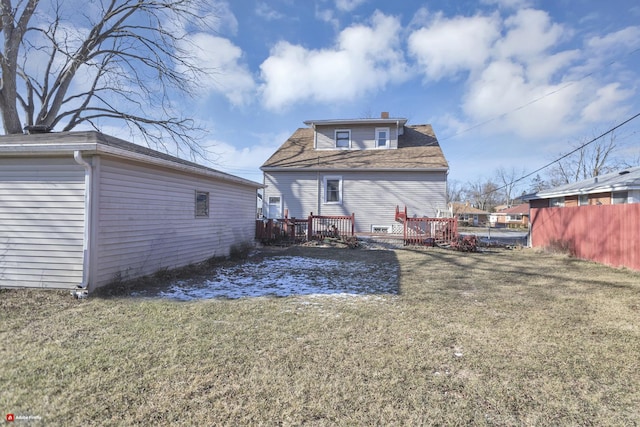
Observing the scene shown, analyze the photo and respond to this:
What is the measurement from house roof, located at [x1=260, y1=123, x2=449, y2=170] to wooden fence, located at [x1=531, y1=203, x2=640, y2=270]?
17.4 feet

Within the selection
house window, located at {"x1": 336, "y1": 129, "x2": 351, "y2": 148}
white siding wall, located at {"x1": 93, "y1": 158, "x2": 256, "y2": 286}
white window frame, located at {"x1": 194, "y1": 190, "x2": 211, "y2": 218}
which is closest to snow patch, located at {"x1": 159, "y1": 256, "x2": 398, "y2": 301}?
white siding wall, located at {"x1": 93, "y1": 158, "x2": 256, "y2": 286}

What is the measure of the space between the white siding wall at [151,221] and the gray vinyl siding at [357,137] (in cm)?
881

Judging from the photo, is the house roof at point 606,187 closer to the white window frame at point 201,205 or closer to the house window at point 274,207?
the house window at point 274,207

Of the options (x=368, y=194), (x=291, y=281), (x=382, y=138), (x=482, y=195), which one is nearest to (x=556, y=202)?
(x=368, y=194)

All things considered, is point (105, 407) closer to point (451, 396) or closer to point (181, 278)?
point (451, 396)

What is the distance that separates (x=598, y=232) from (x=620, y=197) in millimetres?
2946

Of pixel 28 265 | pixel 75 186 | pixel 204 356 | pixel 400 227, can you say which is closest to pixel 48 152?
pixel 75 186

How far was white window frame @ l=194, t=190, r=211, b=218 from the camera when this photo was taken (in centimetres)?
862

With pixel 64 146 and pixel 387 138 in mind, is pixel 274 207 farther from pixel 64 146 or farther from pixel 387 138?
pixel 64 146

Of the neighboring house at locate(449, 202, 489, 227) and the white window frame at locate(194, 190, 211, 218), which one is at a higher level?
the neighboring house at locate(449, 202, 489, 227)

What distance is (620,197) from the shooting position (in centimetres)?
1102

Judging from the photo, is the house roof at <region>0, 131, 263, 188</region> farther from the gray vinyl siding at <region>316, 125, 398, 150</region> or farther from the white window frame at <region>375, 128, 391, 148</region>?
the white window frame at <region>375, 128, 391, 148</region>

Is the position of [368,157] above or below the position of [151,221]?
above

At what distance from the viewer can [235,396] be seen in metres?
2.55
